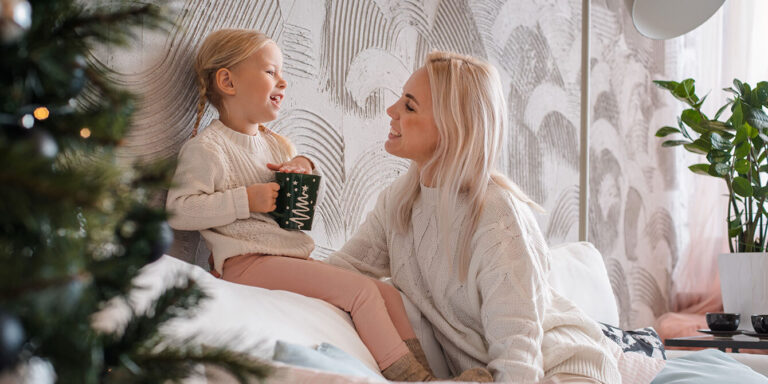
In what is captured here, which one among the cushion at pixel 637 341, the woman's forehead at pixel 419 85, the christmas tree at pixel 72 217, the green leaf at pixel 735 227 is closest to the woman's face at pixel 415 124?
the woman's forehead at pixel 419 85

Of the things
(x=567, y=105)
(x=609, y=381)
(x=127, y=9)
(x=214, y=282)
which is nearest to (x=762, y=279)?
(x=567, y=105)

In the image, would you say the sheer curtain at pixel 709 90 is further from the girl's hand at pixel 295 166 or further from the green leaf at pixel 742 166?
the girl's hand at pixel 295 166

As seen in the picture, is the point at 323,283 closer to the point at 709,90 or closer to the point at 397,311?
the point at 397,311

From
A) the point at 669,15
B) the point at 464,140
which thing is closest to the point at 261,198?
the point at 464,140

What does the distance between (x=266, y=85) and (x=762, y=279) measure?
2.07m

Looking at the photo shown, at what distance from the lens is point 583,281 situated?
1984 mm

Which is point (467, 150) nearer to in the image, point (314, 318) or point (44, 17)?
point (314, 318)

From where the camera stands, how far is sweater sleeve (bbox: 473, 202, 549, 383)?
4.37ft

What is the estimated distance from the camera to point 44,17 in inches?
17.7

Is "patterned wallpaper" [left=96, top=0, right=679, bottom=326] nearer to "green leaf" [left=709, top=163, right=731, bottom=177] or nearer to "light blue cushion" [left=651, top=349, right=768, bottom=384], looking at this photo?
"green leaf" [left=709, top=163, right=731, bottom=177]

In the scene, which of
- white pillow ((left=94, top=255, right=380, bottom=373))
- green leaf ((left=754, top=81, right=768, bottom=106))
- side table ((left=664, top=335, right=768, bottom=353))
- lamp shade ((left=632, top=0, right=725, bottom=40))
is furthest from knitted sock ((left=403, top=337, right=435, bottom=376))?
green leaf ((left=754, top=81, right=768, bottom=106))

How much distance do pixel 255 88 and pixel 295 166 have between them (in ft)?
0.61

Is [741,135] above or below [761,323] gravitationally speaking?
above

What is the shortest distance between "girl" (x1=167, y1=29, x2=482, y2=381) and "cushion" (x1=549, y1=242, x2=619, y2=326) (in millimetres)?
587
